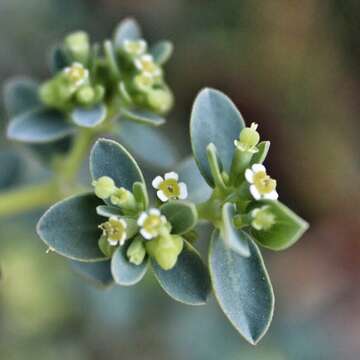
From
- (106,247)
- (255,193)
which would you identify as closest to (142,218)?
(106,247)

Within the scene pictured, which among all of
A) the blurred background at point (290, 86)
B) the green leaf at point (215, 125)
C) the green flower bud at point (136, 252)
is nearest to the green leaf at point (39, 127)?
the green leaf at point (215, 125)

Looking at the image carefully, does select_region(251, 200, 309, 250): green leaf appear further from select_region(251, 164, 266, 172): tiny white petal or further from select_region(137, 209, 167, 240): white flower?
select_region(137, 209, 167, 240): white flower

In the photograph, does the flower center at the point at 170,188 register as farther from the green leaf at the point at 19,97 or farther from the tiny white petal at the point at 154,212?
the green leaf at the point at 19,97

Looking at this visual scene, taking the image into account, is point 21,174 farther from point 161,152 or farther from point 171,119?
point 171,119

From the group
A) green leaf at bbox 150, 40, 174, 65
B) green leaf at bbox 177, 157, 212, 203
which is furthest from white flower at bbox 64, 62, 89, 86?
green leaf at bbox 177, 157, 212, 203

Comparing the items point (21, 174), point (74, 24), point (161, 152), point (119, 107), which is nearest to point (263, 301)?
point (119, 107)

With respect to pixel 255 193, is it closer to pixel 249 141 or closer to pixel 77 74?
pixel 249 141

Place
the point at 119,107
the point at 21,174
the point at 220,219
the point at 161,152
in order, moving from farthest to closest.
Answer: the point at 21,174
the point at 161,152
the point at 119,107
the point at 220,219

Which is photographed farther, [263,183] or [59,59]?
[59,59]
